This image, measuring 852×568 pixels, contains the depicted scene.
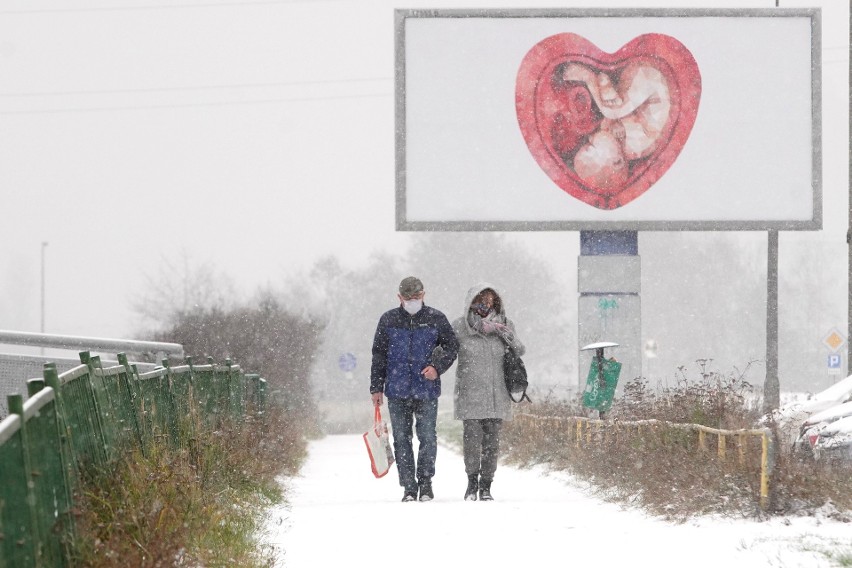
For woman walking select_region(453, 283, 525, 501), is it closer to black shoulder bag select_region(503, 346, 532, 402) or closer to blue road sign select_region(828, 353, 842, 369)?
black shoulder bag select_region(503, 346, 532, 402)

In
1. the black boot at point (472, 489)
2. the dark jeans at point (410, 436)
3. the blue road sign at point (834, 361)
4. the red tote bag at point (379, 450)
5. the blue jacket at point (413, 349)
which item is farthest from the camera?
the blue road sign at point (834, 361)

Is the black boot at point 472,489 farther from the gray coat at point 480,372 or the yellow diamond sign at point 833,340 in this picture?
the yellow diamond sign at point 833,340

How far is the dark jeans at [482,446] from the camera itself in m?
10.2

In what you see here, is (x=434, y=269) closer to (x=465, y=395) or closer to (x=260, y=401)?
(x=260, y=401)

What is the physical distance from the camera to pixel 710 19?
21.0 metres

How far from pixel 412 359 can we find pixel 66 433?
5.22 m

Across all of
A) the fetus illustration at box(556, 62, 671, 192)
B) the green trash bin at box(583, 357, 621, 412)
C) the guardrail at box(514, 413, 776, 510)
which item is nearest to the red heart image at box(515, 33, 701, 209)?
the fetus illustration at box(556, 62, 671, 192)

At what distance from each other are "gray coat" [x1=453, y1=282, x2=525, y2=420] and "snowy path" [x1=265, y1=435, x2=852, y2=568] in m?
0.67

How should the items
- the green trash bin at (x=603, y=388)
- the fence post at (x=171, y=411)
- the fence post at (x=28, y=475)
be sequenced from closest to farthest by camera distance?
the fence post at (x=28, y=475) → the fence post at (x=171, y=411) → the green trash bin at (x=603, y=388)

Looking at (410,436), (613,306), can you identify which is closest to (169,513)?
(410,436)

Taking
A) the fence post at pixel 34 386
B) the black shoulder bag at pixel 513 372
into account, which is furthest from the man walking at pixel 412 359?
the fence post at pixel 34 386

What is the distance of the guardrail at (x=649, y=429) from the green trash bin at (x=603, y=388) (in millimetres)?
253

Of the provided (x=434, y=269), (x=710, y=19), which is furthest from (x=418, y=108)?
(x=434, y=269)

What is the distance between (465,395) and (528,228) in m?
10.8
